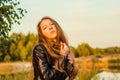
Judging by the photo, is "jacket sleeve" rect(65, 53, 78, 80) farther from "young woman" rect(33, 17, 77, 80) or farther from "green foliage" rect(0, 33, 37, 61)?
"green foliage" rect(0, 33, 37, 61)

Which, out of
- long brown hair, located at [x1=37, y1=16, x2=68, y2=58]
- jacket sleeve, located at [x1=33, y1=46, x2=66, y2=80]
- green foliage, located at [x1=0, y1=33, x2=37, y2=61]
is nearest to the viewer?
jacket sleeve, located at [x1=33, y1=46, x2=66, y2=80]

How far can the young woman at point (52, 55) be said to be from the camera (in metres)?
4.43

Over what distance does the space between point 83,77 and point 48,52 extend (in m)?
5.83

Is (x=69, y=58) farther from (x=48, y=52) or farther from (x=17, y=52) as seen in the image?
(x=17, y=52)

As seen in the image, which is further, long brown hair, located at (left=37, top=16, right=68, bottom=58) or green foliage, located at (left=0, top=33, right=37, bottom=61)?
green foliage, located at (left=0, top=33, right=37, bottom=61)

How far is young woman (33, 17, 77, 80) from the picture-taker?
4430mm

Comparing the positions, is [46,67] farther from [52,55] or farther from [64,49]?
[64,49]

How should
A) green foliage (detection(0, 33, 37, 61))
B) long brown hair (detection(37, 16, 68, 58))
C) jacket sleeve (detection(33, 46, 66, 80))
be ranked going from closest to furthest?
jacket sleeve (detection(33, 46, 66, 80)) < long brown hair (detection(37, 16, 68, 58)) < green foliage (detection(0, 33, 37, 61))

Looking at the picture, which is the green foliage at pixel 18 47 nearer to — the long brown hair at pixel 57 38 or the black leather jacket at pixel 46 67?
the long brown hair at pixel 57 38

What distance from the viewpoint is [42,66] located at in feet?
14.6

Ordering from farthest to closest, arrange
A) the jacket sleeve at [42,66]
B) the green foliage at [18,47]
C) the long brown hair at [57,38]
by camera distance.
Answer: the green foliage at [18,47], the long brown hair at [57,38], the jacket sleeve at [42,66]

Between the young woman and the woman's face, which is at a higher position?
the woman's face

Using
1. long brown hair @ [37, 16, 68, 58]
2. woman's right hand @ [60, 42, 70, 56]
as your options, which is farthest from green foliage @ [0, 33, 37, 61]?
woman's right hand @ [60, 42, 70, 56]

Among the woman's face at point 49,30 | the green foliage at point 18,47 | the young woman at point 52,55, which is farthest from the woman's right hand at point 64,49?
the green foliage at point 18,47
